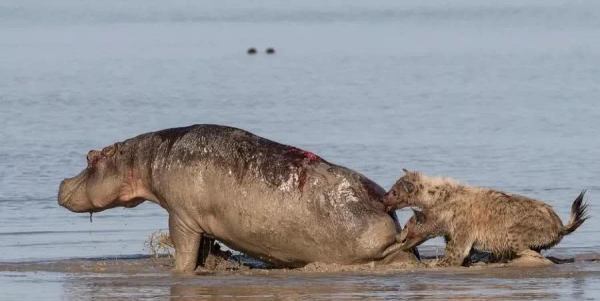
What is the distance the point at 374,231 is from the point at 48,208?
598 centimetres

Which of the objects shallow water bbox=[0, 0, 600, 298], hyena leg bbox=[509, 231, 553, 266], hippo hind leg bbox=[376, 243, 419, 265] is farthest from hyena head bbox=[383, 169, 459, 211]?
shallow water bbox=[0, 0, 600, 298]

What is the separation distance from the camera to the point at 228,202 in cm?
1366

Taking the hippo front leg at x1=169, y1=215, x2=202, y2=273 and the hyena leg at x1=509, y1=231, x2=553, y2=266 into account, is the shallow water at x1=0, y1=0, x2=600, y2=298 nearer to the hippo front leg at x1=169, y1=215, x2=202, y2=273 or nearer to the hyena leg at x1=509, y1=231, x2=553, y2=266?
the hyena leg at x1=509, y1=231, x2=553, y2=266

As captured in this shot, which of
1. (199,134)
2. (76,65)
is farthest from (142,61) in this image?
(199,134)

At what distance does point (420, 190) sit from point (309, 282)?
1.73 metres

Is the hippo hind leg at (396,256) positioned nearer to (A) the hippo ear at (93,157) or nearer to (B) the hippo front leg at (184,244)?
(B) the hippo front leg at (184,244)

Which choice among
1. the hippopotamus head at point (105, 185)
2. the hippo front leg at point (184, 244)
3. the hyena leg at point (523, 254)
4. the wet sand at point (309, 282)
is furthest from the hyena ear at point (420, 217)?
the hippopotamus head at point (105, 185)

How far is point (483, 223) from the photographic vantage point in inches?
531

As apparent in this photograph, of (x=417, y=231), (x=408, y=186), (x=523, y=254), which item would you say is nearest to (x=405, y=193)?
(x=408, y=186)

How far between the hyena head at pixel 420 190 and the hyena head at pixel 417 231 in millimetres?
148

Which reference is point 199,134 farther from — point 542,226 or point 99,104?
point 99,104

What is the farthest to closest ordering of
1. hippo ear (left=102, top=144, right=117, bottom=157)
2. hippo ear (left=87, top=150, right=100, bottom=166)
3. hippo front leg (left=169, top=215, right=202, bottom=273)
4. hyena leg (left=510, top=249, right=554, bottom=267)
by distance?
1. hippo ear (left=87, top=150, right=100, bottom=166)
2. hippo ear (left=102, top=144, right=117, bottom=157)
3. hippo front leg (left=169, top=215, right=202, bottom=273)
4. hyena leg (left=510, top=249, right=554, bottom=267)

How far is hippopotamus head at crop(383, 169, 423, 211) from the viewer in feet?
44.6

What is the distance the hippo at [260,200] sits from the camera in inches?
530
